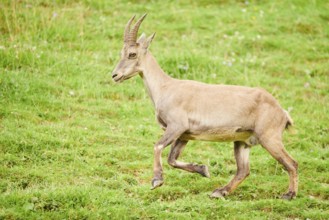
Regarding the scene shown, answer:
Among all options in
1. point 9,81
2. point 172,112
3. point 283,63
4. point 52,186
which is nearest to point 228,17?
point 283,63

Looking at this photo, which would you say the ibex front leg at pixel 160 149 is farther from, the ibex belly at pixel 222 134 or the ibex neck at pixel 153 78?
the ibex neck at pixel 153 78

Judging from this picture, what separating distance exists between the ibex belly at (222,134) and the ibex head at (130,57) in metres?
1.21

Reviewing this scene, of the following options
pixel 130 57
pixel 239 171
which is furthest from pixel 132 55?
pixel 239 171

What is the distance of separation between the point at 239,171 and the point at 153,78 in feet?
5.86

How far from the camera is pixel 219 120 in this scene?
8.27m

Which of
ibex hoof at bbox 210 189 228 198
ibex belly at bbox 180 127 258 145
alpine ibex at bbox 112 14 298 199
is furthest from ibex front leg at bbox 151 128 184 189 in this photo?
ibex hoof at bbox 210 189 228 198

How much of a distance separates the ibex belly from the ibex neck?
762 millimetres

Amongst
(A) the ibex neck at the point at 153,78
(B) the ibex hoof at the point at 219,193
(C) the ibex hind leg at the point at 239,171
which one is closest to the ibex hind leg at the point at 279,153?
(C) the ibex hind leg at the point at 239,171

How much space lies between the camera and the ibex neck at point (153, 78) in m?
8.69

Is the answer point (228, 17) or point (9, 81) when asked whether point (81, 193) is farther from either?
point (228, 17)

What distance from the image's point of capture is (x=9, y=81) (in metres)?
10.9

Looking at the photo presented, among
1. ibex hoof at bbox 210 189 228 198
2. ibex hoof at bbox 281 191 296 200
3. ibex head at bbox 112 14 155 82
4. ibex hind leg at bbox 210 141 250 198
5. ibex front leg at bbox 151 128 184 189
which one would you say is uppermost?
ibex head at bbox 112 14 155 82

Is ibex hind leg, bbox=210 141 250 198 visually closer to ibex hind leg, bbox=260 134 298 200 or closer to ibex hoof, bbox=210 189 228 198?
ibex hoof, bbox=210 189 228 198

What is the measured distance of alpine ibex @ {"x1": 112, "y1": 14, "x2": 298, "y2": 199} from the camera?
8.20 m
